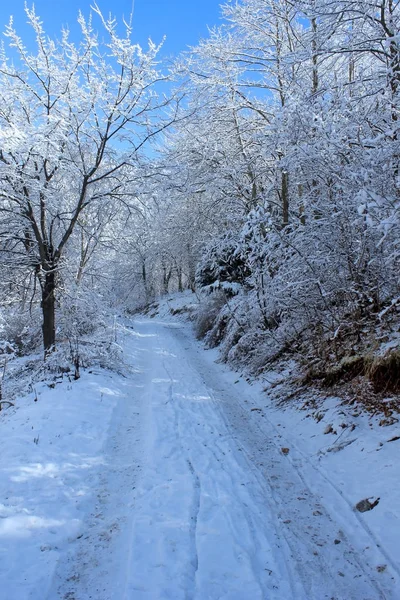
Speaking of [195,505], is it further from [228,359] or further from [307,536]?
[228,359]

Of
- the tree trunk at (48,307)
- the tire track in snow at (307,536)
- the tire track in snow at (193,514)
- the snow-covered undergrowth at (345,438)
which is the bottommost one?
the tire track in snow at (307,536)

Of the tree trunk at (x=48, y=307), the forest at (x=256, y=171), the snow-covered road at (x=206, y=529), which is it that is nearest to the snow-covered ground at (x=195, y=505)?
the snow-covered road at (x=206, y=529)

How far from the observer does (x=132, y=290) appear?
41.9 m

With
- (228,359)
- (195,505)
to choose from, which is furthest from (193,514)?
(228,359)

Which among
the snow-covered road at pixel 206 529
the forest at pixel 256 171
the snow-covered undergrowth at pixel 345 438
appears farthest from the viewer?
the forest at pixel 256 171

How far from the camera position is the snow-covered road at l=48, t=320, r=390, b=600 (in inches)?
105

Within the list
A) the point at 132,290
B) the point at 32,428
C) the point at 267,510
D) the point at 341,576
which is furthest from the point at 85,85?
the point at 132,290

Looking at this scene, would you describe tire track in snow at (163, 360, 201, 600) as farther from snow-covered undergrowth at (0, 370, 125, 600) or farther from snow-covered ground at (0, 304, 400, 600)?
snow-covered undergrowth at (0, 370, 125, 600)

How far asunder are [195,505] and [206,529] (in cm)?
40

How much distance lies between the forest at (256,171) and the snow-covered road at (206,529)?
7.09 ft

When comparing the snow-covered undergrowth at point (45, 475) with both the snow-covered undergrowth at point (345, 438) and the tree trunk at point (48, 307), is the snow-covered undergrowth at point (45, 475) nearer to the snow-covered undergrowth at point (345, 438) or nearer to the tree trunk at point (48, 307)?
the tree trunk at point (48, 307)

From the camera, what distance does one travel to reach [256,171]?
39.2 ft

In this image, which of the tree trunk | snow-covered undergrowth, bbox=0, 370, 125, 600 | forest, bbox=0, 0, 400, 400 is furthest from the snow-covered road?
the tree trunk

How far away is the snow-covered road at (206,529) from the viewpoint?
2660mm
